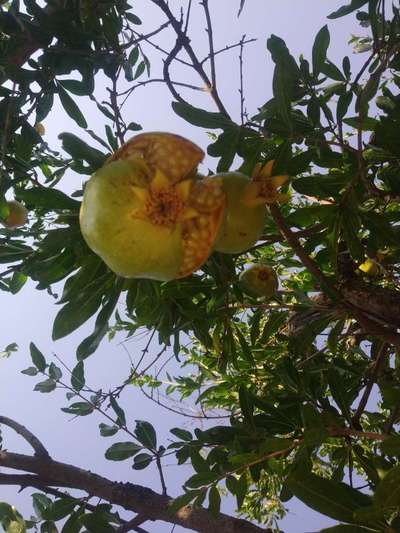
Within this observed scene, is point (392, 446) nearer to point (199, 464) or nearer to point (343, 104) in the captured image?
point (199, 464)

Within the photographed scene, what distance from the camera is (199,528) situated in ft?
5.12

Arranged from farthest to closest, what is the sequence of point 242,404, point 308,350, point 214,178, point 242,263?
1. point 242,263
2. point 308,350
3. point 242,404
4. point 214,178

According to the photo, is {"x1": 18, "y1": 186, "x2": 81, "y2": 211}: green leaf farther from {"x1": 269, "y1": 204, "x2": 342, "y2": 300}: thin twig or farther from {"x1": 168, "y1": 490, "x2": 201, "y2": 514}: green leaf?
{"x1": 168, "y1": 490, "x2": 201, "y2": 514}: green leaf

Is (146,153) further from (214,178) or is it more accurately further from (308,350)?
(308,350)

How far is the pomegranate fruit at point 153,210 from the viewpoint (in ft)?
3.06

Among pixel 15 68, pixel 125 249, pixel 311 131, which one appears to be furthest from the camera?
pixel 15 68

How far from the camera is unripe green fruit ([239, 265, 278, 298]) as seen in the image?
176cm

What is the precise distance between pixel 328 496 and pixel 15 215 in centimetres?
165

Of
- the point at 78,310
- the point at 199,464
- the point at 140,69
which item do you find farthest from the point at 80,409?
the point at 140,69

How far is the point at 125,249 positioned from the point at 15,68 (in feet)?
4.32

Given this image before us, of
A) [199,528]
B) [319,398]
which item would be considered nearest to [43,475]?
[199,528]

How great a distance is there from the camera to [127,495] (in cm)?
167

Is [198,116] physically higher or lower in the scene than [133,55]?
lower

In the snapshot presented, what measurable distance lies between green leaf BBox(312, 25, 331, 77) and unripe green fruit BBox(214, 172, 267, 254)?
2.20 ft
